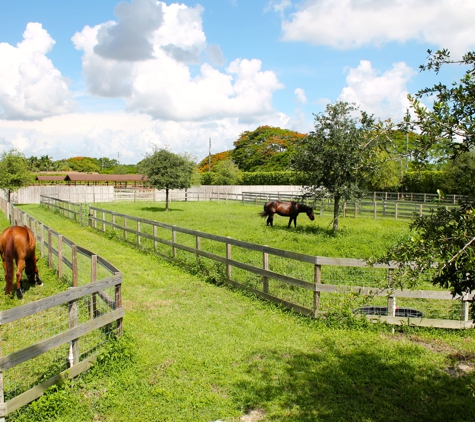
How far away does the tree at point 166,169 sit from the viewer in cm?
2731

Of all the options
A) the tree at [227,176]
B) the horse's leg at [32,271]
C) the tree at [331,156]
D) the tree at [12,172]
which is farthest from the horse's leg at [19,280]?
the tree at [227,176]

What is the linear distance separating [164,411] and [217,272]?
4941mm

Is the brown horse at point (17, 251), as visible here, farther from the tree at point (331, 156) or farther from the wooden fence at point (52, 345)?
the tree at point (331, 156)

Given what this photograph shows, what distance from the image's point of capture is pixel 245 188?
151ft

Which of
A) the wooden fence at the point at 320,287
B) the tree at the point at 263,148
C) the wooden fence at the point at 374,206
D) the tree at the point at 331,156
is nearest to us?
the wooden fence at the point at 320,287

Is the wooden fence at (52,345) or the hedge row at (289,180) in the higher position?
the hedge row at (289,180)

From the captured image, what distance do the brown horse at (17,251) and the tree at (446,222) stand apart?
678 centimetres

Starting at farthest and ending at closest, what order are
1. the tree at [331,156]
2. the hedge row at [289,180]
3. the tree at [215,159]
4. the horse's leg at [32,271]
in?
the tree at [215,159], the hedge row at [289,180], the tree at [331,156], the horse's leg at [32,271]

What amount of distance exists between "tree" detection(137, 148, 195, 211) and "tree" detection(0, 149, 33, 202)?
38.1ft

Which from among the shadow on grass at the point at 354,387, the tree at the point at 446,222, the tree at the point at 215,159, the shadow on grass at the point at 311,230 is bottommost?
the shadow on grass at the point at 354,387

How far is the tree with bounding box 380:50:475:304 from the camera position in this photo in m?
2.60

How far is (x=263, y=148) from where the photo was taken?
7894cm

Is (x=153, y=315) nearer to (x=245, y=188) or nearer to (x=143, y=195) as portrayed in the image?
(x=143, y=195)

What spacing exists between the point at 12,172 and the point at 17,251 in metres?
29.2
